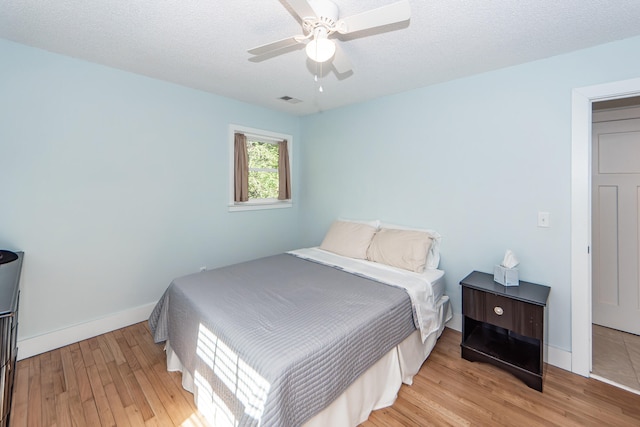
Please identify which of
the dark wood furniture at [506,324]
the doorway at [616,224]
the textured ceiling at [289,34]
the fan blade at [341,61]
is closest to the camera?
the textured ceiling at [289,34]

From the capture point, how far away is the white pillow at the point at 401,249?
2.53 meters

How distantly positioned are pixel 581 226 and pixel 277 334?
2.23m

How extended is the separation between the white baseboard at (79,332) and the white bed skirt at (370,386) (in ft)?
2.90

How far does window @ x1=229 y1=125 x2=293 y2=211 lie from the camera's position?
3.37m

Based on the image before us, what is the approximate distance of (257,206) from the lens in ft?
11.9

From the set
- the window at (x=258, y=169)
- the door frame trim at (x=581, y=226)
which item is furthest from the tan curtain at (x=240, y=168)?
the door frame trim at (x=581, y=226)

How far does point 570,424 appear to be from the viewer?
161 centimetres

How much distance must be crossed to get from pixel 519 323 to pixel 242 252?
9.39 ft

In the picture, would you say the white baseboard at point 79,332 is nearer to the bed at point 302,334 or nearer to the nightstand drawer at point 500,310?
the bed at point 302,334

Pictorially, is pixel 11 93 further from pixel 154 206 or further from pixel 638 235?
pixel 638 235

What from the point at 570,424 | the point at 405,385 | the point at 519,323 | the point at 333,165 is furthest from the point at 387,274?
the point at 333,165

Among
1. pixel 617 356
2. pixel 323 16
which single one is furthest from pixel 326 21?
pixel 617 356

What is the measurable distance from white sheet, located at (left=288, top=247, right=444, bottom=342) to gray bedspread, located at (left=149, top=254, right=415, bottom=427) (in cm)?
8

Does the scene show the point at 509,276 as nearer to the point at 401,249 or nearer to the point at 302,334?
the point at 401,249
